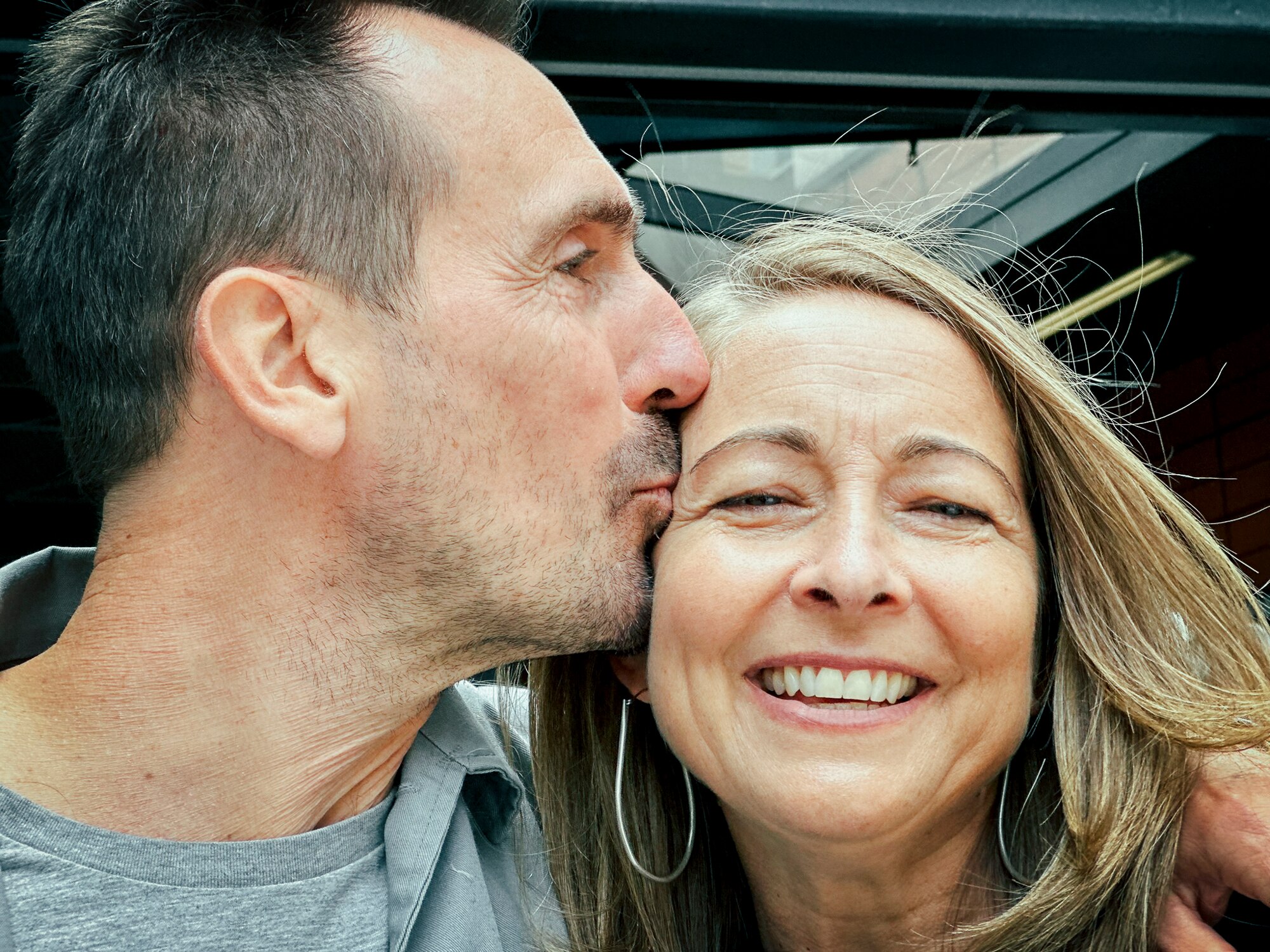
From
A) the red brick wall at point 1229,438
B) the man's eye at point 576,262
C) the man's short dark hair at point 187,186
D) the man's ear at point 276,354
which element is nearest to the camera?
the man's ear at point 276,354

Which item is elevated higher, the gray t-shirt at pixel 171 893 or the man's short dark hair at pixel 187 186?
→ the man's short dark hair at pixel 187 186

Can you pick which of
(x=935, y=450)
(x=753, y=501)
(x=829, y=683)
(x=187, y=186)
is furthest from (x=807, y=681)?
(x=187, y=186)

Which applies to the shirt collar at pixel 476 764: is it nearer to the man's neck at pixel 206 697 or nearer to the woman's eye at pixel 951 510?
the man's neck at pixel 206 697

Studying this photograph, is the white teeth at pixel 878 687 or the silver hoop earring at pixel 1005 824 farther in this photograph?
the silver hoop earring at pixel 1005 824

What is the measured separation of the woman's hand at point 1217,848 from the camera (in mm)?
1573

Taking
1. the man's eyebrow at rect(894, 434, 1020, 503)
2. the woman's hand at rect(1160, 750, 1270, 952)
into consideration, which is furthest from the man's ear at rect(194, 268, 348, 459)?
the woman's hand at rect(1160, 750, 1270, 952)

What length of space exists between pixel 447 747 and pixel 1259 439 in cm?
370

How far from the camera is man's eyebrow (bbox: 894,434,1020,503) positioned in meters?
1.71

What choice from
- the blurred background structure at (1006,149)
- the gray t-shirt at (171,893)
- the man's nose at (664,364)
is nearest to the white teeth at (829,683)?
the man's nose at (664,364)

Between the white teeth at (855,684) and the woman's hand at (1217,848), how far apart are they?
0.51 metres

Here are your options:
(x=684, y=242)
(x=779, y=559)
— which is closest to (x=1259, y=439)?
(x=684, y=242)

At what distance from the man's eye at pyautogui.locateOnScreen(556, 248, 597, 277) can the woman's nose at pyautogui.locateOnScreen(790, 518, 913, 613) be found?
607mm

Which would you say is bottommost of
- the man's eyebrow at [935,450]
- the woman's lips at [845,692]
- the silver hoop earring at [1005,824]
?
the silver hoop earring at [1005,824]

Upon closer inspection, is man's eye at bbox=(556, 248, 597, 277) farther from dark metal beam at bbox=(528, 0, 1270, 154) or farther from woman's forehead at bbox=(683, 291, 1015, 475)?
dark metal beam at bbox=(528, 0, 1270, 154)
